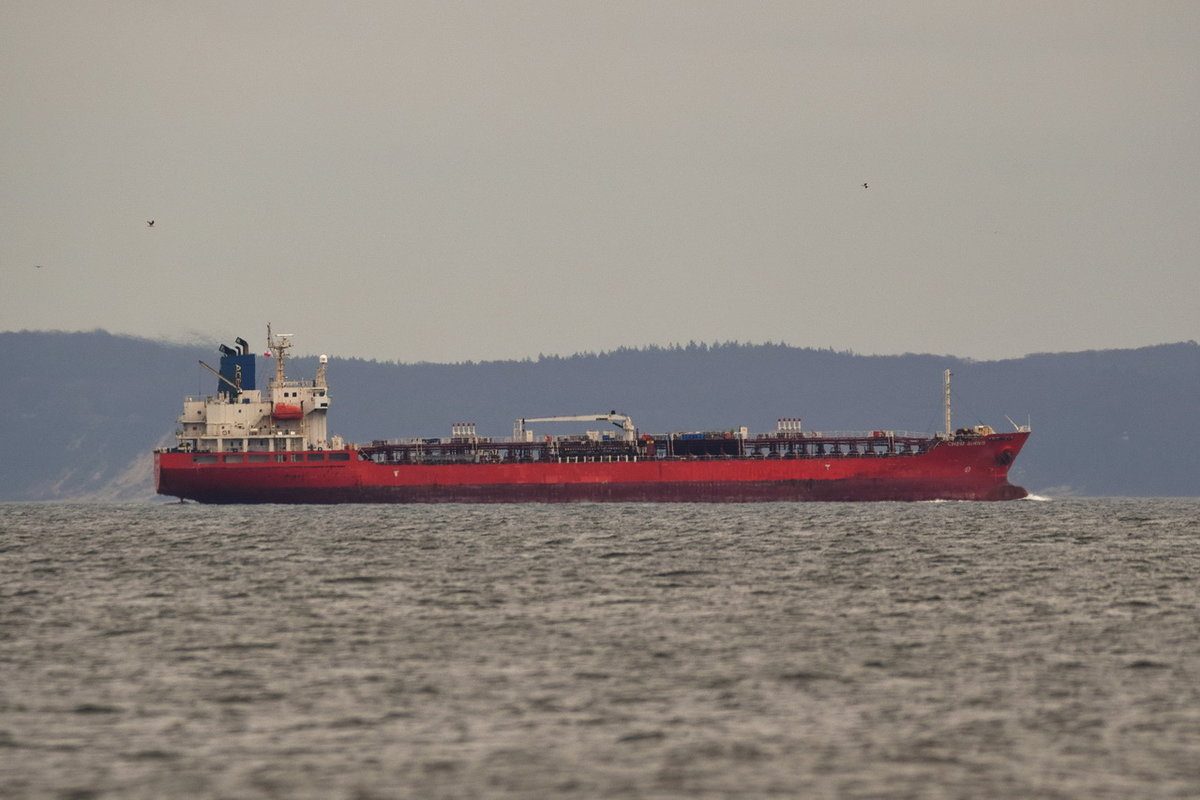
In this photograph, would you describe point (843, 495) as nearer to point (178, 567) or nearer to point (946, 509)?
point (946, 509)

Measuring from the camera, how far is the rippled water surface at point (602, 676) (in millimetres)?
23328

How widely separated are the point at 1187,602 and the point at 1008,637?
10453mm

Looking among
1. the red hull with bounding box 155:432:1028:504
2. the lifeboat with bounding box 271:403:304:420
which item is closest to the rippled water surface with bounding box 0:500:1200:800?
the red hull with bounding box 155:432:1028:504

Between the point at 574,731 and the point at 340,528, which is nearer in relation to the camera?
the point at 574,731

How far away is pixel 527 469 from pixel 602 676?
278 feet

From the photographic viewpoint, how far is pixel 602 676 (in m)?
31.0

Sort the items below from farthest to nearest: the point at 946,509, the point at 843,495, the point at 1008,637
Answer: the point at 843,495
the point at 946,509
the point at 1008,637

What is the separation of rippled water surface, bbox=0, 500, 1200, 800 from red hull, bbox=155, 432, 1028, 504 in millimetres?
53108

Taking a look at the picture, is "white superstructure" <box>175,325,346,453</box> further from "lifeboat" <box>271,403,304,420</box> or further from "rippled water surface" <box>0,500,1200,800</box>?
"rippled water surface" <box>0,500,1200,800</box>

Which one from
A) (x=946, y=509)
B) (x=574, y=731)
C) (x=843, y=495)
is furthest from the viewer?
(x=843, y=495)

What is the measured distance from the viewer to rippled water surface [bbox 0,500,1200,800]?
23.3 metres

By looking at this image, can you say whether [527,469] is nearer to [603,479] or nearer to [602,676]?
[603,479]

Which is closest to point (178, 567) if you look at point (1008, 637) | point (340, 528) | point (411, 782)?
point (340, 528)

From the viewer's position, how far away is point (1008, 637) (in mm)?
36312
